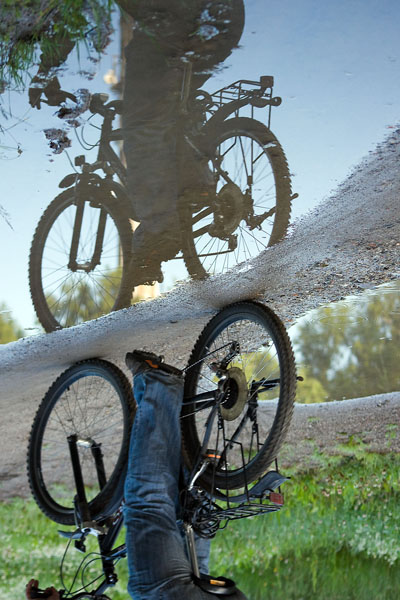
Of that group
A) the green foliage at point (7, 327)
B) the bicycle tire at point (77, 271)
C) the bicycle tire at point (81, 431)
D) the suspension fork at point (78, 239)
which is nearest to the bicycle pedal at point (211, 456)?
the bicycle tire at point (81, 431)

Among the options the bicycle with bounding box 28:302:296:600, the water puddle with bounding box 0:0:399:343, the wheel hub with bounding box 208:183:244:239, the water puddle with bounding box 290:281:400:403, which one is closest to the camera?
the bicycle with bounding box 28:302:296:600

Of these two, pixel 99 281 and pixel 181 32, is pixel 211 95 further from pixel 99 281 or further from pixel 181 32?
pixel 99 281

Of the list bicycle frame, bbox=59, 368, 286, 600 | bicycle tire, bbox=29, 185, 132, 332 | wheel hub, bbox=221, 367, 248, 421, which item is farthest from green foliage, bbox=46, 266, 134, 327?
wheel hub, bbox=221, 367, 248, 421

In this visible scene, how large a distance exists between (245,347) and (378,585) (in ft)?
4.41

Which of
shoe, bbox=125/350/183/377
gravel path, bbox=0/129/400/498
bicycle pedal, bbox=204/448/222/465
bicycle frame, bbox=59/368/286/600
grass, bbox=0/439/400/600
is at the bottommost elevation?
grass, bbox=0/439/400/600

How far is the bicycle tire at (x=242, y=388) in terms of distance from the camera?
2.20m

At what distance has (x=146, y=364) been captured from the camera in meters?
2.35

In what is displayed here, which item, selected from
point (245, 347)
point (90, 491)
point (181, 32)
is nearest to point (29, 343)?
point (90, 491)

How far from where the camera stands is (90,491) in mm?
3318

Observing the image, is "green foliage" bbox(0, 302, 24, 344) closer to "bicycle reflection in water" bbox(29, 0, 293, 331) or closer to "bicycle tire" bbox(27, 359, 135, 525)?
"bicycle reflection in water" bbox(29, 0, 293, 331)

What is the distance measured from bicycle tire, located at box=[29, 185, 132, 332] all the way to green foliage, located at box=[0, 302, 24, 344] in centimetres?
14

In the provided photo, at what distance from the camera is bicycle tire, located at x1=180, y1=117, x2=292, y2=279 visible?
250cm

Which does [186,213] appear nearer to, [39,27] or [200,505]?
[39,27]

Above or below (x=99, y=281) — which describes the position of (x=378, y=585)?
below
